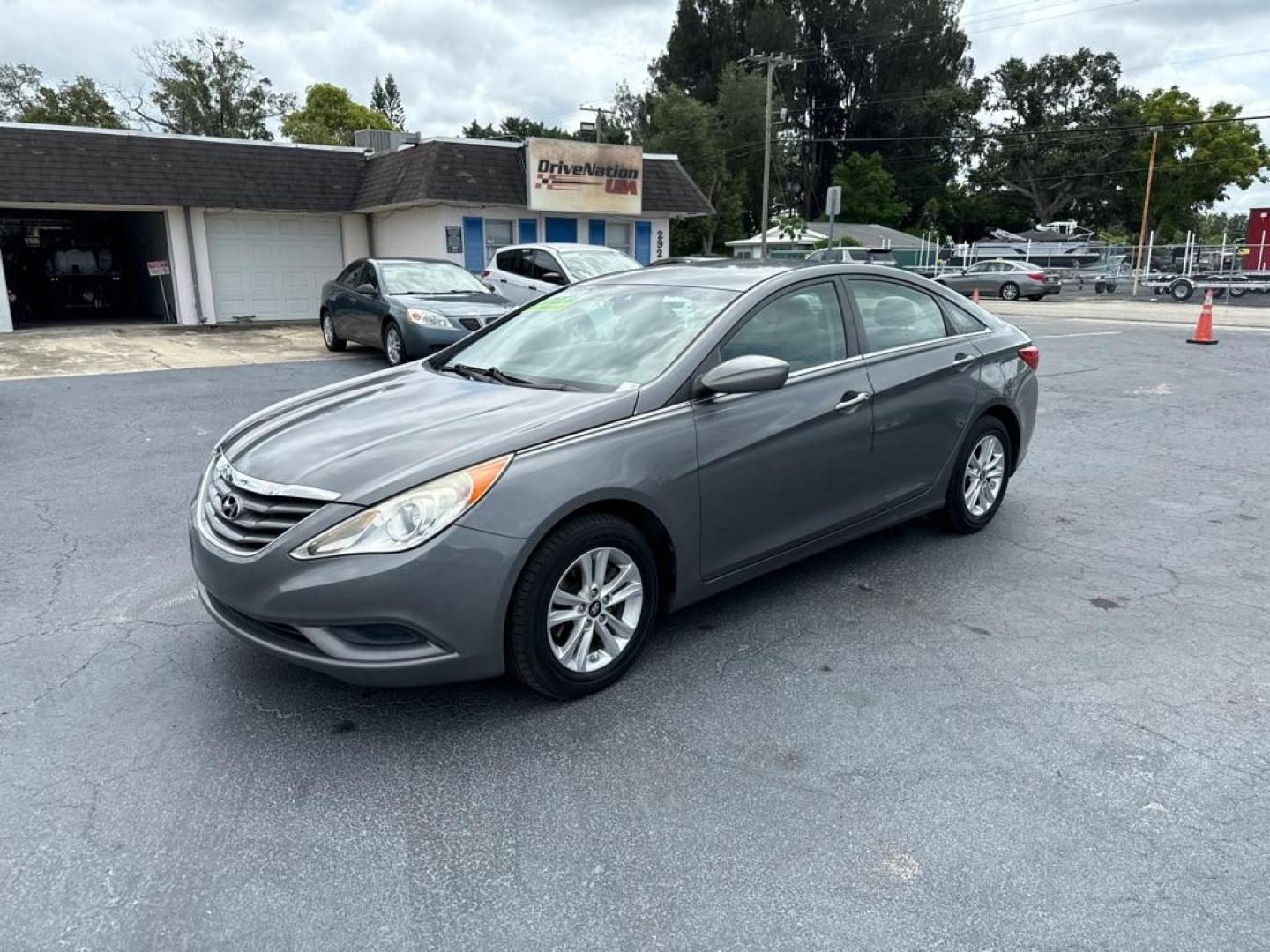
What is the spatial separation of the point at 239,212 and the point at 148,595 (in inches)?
720

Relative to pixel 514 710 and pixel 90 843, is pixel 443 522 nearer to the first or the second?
pixel 514 710

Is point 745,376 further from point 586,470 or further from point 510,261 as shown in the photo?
point 510,261

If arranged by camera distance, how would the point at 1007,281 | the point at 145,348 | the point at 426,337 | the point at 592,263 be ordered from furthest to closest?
the point at 1007,281, the point at 145,348, the point at 592,263, the point at 426,337

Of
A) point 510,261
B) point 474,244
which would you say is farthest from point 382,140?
point 510,261

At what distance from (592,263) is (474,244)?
25.9 feet

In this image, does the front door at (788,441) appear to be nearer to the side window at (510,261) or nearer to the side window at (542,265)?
the side window at (542,265)

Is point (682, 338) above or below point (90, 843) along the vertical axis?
above

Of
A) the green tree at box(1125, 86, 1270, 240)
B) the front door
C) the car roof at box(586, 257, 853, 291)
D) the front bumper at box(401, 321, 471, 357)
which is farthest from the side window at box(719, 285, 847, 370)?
the green tree at box(1125, 86, 1270, 240)

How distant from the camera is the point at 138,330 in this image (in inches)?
688

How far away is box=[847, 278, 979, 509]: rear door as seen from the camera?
4.36 metres

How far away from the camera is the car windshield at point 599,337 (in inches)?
147

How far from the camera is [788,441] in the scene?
384cm

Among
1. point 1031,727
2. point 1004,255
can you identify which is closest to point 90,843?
point 1031,727

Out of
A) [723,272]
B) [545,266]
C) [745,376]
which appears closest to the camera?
[745,376]
